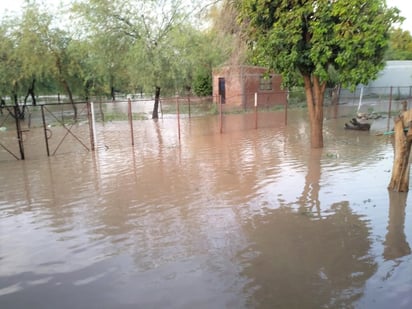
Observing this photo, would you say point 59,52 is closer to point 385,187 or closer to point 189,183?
point 189,183

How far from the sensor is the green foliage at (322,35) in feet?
30.5

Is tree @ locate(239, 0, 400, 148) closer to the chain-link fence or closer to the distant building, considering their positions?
the chain-link fence

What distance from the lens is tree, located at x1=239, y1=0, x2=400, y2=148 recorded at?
30.5ft

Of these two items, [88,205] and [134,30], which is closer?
[88,205]

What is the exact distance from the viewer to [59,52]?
26.0 metres

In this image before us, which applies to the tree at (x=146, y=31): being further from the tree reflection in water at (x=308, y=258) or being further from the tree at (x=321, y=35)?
the tree reflection in water at (x=308, y=258)

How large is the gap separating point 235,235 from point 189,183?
319 cm

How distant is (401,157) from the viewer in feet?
22.4

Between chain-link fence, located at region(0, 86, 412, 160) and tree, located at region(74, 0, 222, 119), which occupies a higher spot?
tree, located at region(74, 0, 222, 119)

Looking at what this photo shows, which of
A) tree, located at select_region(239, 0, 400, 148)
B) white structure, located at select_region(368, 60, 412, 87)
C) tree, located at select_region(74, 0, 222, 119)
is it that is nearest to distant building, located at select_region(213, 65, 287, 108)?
tree, located at select_region(74, 0, 222, 119)

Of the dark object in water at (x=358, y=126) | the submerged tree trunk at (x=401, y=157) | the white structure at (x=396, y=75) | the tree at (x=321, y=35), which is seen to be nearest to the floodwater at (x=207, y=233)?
the submerged tree trunk at (x=401, y=157)

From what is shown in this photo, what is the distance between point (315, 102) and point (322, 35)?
262cm

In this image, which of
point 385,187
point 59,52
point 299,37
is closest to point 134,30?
point 59,52

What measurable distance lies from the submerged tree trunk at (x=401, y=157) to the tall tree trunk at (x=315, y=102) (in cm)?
490
